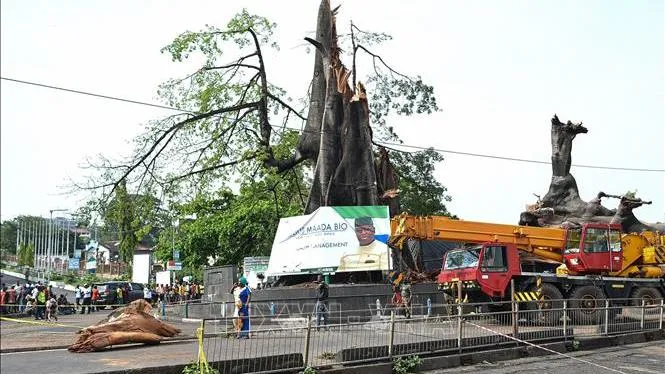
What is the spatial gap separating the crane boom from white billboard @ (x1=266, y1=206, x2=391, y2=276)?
3.17ft

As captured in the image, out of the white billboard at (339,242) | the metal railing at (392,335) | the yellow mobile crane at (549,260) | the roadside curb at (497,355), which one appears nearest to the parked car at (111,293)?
the white billboard at (339,242)

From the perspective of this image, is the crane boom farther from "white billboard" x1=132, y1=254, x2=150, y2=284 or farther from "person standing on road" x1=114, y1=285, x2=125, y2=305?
"white billboard" x1=132, y1=254, x2=150, y2=284

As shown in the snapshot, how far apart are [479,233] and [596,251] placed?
13.0 feet

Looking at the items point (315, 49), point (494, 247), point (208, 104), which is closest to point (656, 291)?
point (494, 247)

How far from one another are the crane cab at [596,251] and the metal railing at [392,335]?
3984 millimetres

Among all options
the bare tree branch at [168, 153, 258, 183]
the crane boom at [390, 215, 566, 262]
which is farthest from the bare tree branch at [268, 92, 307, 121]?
the crane boom at [390, 215, 566, 262]

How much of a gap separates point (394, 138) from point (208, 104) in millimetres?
11724

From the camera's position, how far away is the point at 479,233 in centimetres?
1994

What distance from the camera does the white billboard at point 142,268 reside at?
4556 cm

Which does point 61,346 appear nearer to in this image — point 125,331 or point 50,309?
point 125,331

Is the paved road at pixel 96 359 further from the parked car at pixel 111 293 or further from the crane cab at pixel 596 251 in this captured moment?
the parked car at pixel 111 293

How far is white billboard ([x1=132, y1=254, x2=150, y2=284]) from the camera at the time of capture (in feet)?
149

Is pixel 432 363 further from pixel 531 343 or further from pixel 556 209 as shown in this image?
pixel 556 209

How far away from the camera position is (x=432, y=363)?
1195 cm
